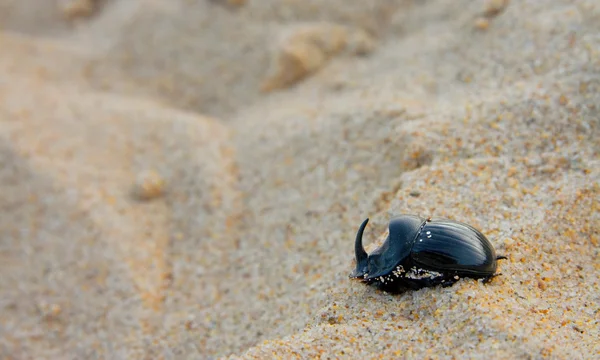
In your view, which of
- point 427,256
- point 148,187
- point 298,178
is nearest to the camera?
point 427,256

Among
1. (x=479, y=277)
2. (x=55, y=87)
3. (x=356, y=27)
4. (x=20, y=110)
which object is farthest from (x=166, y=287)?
(x=356, y=27)

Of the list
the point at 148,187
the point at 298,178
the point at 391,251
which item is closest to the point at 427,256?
the point at 391,251

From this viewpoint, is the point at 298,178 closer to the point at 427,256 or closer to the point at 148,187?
the point at 148,187

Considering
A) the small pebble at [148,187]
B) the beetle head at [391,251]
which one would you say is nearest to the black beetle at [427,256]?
the beetle head at [391,251]

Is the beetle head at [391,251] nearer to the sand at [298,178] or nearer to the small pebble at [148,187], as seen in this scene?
the sand at [298,178]

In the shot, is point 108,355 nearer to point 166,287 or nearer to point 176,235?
point 166,287

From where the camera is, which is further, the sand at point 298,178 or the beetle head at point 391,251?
the sand at point 298,178
